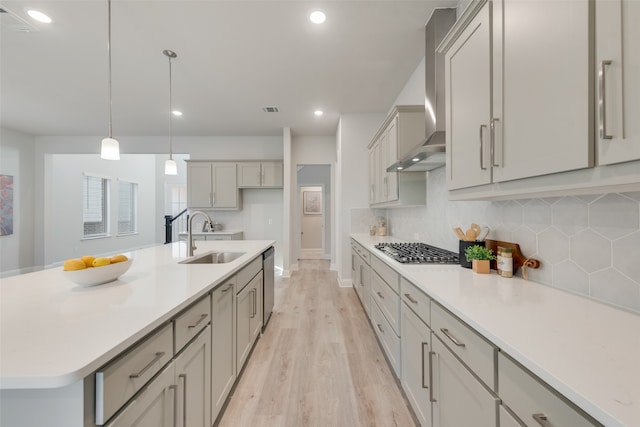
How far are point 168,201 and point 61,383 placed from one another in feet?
29.7

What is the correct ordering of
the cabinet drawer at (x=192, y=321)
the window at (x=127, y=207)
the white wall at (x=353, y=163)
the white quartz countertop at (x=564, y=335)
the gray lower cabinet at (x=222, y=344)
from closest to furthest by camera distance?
the white quartz countertop at (x=564, y=335) < the cabinet drawer at (x=192, y=321) < the gray lower cabinet at (x=222, y=344) < the white wall at (x=353, y=163) < the window at (x=127, y=207)

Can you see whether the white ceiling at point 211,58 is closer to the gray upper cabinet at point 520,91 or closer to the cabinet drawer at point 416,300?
the gray upper cabinet at point 520,91

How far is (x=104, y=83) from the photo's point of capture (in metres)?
3.45

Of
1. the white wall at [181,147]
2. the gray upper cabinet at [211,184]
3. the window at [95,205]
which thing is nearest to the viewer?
the gray upper cabinet at [211,184]

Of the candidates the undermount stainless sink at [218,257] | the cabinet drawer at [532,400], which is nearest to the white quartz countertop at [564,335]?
the cabinet drawer at [532,400]

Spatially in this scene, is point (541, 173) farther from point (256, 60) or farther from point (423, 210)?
point (256, 60)

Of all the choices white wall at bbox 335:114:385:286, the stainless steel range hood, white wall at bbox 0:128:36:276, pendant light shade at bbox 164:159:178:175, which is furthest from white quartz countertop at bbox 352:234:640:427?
white wall at bbox 0:128:36:276

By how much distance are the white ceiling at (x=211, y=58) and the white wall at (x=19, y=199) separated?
0.86 m

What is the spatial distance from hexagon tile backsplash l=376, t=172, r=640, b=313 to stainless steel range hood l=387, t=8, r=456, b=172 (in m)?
0.55

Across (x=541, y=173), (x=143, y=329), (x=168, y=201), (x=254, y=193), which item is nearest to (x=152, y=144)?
(x=254, y=193)

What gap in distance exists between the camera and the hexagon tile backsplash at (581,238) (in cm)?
95

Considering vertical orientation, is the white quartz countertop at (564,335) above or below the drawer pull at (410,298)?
above

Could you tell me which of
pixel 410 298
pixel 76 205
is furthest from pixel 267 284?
pixel 76 205

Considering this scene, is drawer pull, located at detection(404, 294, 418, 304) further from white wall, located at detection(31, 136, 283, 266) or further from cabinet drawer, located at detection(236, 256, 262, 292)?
white wall, located at detection(31, 136, 283, 266)
